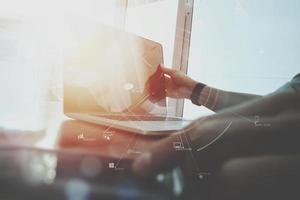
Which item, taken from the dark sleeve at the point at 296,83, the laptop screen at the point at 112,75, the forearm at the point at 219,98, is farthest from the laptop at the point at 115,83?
the dark sleeve at the point at 296,83

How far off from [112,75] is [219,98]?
27cm

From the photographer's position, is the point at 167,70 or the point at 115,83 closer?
the point at 115,83

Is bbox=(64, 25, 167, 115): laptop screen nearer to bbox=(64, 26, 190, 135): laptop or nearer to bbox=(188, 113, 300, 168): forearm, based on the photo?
bbox=(64, 26, 190, 135): laptop

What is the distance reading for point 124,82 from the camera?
0.67 meters

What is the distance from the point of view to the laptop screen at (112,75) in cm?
60

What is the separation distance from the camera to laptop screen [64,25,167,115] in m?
0.60

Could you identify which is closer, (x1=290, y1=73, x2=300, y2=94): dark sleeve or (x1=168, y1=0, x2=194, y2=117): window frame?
(x1=290, y1=73, x2=300, y2=94): dark sleeve

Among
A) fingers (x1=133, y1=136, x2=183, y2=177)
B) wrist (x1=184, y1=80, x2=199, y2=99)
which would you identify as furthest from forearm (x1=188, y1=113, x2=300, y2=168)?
wrist (x1=184, y1=80, x2=199, y2=99)

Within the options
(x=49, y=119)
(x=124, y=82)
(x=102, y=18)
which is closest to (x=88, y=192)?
(x=49, y=119)

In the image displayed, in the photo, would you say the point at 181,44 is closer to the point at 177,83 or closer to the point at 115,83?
the point at 177,83

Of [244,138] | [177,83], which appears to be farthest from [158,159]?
[177,83]

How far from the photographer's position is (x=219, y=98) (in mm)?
703

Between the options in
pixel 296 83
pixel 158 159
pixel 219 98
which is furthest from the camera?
pixel 219 98

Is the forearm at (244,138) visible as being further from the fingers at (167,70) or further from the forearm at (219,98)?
the fingers at (167,70)
